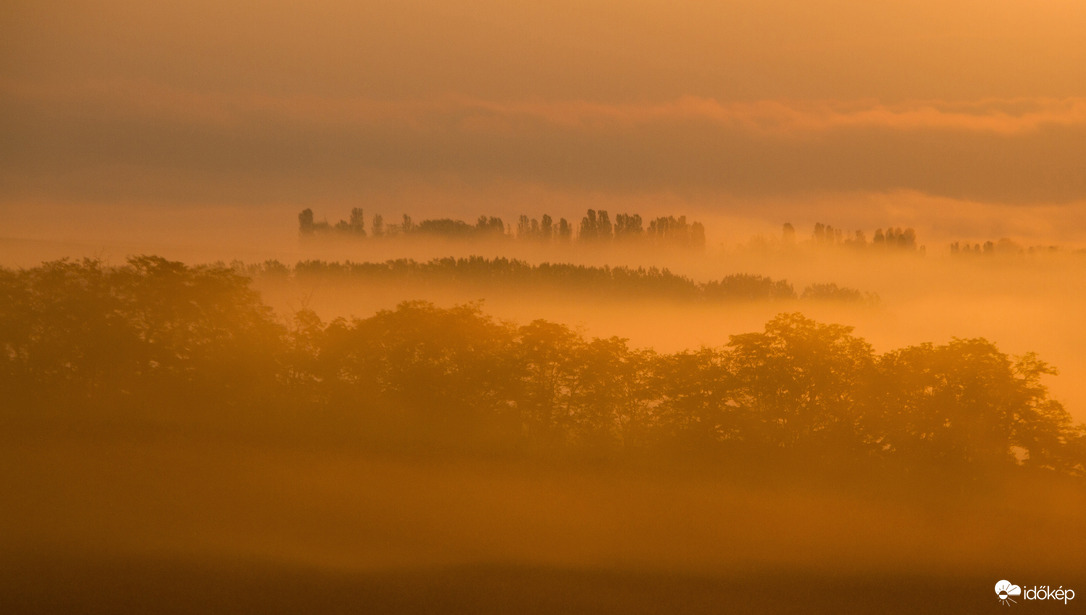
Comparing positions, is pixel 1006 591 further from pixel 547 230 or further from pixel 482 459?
pixel 547 230

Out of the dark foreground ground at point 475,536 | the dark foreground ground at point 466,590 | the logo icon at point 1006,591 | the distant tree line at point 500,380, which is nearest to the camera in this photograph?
the dark foreground ground at point 466,590

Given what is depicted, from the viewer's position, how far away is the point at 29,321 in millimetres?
52531

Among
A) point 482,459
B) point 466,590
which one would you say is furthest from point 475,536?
point 482,459

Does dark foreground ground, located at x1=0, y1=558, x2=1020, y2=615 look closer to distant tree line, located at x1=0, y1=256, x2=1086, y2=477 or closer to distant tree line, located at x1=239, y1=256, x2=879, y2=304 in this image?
distant tree line, located at x1=0, y1=256, x2=1086, y2=477

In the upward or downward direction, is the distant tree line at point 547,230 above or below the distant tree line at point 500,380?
above

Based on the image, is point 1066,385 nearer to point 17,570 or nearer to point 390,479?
point 390,479

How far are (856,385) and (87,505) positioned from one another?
3657 centimetres

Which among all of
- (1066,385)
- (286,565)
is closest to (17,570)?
(286,565)

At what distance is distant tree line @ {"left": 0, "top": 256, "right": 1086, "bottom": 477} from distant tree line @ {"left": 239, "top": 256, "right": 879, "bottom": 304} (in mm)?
39864

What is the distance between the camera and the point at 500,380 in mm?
50875

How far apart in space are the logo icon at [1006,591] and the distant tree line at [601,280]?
65555mm

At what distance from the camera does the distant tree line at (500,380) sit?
151 ft

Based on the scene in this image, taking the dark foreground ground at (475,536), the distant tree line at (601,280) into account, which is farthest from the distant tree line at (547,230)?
the dark foreground ground at (475,536)

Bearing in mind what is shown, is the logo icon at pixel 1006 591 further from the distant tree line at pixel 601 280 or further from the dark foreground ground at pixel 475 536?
the distant tree line at pixel 601 280
